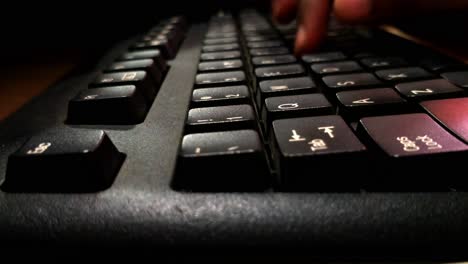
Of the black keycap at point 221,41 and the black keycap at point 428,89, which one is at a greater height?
the black keycap at point 428,89

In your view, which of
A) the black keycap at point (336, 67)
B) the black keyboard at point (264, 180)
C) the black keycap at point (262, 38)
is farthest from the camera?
the black keycap at point (262, 38)

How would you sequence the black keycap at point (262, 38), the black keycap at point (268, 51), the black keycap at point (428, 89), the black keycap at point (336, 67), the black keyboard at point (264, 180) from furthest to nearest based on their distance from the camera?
the black keycap at point (262, 38) < the black keycap at point (268, 51) < the black keycap at point (336, 67) < the black keycap at point (428, 89) < the black keyboard at point (264, 180)

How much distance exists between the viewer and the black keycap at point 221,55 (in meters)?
0.53

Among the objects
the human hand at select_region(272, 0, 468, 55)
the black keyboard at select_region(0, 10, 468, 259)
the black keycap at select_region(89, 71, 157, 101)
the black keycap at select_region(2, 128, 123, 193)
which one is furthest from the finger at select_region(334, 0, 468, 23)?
the black keycap at select_region(2, 128, 123, 193)

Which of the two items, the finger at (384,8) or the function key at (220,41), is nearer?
the finger at (384,8)

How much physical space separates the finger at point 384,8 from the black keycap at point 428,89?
186mm

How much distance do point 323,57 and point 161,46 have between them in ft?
0.87

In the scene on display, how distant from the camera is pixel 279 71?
1.48ft

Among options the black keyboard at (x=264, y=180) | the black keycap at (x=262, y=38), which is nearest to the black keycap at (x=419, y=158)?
the black keyboard at (x=264, y=180)

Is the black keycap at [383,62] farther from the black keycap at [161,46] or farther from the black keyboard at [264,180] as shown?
the black keycap at [161,46]

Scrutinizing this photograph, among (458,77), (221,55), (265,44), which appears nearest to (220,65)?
(221,55)

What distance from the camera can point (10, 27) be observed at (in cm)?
107

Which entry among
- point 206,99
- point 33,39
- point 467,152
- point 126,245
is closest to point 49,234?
point 126,245

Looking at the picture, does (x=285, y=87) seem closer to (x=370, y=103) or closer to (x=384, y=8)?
(x=370, y=103)
